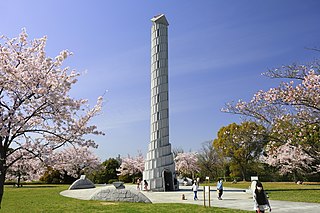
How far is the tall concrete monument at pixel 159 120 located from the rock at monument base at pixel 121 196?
12.0 m

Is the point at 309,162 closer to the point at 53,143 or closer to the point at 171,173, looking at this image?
the point at 171,173

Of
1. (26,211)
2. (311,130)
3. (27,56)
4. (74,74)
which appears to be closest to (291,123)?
(311,130)

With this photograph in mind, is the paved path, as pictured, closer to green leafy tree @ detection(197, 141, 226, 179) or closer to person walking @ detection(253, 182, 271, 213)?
person walking @ detection(253, 182, 271, 213)

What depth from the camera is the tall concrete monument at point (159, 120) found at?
33406mm

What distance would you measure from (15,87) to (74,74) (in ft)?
7.91

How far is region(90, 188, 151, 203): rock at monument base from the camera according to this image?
20297 mm

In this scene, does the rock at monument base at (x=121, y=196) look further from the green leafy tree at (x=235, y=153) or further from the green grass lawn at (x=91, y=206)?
the green leafy tree at (x=235, y=153)

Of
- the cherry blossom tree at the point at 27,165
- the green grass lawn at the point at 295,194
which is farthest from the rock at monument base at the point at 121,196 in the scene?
the cherry blossom tree at the point at 27,165

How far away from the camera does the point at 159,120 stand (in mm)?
34938

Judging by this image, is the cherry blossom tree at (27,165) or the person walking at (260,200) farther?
the person walking at (260,200)

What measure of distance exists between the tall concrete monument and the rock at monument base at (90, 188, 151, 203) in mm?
11967

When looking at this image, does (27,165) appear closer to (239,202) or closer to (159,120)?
(239,202)

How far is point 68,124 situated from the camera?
9492 mm

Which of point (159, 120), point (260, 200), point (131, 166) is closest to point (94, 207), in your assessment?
point (260, 200)
